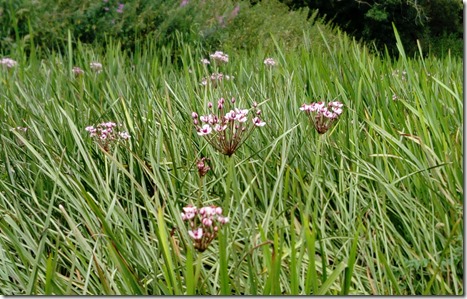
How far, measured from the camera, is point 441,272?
1.12m

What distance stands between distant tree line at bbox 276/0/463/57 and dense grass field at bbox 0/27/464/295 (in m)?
1.15

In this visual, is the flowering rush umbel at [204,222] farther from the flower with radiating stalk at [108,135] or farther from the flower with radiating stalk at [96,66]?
the flower with radiating stalk at [96,66]

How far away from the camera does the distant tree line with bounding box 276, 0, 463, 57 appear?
9.64ft

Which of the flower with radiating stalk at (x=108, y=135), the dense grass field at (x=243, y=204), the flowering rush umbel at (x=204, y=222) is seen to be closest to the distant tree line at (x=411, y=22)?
the dense grass field at (x=243, y=204)

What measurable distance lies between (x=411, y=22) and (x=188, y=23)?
2.21 meters

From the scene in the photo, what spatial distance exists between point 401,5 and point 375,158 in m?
1.81

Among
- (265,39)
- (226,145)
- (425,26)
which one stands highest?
(226,145)

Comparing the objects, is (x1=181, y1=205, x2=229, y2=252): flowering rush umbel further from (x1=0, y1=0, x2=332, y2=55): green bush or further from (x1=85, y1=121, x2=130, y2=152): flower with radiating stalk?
(x1=0, y1=0, x2=332, y2=55): green bush

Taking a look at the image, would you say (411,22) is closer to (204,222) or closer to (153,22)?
(153,22)

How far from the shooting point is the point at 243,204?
1.29 metres

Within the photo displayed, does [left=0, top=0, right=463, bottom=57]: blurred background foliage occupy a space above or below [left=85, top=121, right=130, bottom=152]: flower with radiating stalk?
below

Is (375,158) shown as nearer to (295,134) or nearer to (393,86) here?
(295,134)

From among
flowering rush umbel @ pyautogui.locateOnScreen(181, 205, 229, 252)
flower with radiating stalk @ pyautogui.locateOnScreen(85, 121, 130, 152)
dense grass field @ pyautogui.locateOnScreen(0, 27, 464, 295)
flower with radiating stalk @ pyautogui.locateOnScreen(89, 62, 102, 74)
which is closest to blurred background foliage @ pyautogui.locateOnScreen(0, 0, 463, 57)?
flower with radiating stalk @ pyautogui.locateOnScreen(89, 62, 102, 74)

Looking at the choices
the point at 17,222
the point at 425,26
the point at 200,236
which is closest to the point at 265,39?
the point at 425,26
